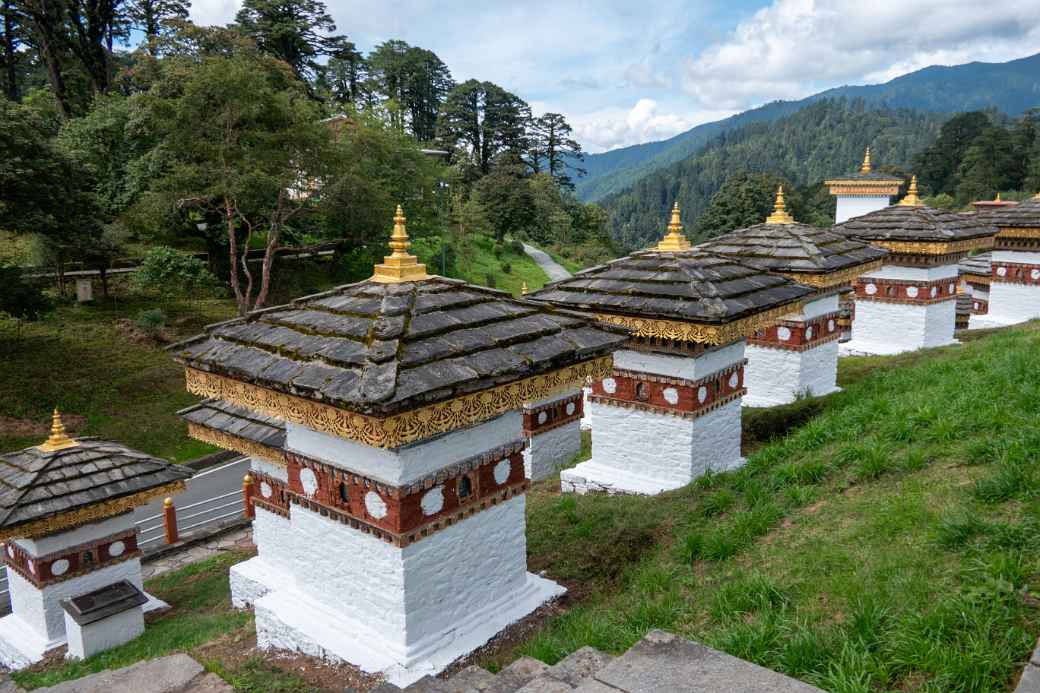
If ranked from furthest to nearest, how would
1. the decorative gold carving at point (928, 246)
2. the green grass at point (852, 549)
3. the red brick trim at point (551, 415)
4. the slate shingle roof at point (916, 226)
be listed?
the slate shingle roof at point (916, 226), the decorative gold carving at point (928, 246), the red brick trim at point (551, 415), the green grass at point (852, 549)

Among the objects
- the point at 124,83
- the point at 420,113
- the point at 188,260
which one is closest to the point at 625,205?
the point at 420,113

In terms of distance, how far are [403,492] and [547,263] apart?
38234 millimetres

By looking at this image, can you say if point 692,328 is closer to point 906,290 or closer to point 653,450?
point 653,450

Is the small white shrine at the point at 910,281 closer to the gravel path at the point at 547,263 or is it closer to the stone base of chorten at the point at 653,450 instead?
the stone base of chorten at the point at 653,450

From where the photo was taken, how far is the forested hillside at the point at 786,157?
111375 millimetres

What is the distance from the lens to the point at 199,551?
1248cm

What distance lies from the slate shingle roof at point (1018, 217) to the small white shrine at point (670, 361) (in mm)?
9341

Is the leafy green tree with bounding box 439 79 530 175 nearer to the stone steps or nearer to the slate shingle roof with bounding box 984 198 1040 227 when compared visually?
the slate shingle roof with bounding box 984 198 1040 227

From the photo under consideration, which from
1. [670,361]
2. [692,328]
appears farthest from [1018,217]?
[692,328]

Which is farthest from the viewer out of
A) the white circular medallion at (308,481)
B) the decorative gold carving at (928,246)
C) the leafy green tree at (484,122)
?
the leafy green tree at (484,122)

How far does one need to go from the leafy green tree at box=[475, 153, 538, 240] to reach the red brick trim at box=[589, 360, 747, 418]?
36.8 m

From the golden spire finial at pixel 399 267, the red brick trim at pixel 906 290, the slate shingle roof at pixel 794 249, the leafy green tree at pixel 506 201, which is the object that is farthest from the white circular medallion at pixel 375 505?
the leafy green tree at pixel 506 201

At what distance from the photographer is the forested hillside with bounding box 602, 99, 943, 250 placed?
111m

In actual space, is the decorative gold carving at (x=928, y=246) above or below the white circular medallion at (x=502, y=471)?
above
